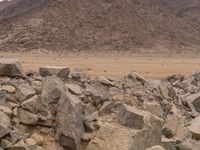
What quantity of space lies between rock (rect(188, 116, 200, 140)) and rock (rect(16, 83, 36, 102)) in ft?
10.3

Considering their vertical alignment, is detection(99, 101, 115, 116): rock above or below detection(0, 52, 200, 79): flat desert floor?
above

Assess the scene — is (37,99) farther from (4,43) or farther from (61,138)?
(4,43)

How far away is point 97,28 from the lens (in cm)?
5622

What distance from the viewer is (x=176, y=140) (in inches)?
393

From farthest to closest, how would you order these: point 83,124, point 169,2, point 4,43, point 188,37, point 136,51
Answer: point 169,2 → point 188,37 → point 136,51 → point 4,43 → point 83,124

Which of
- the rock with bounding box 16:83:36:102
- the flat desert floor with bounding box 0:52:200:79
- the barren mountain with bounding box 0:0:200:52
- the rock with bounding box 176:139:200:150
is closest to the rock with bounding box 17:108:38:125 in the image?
the rock with bounding box 16:83:36:102

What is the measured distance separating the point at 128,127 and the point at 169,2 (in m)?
72.8

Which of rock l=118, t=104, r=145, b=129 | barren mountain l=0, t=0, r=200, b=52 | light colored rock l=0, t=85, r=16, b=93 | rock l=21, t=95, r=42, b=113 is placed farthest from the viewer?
barren mountain l=0, t=0, r=200, b=52

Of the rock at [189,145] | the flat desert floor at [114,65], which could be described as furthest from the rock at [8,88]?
the flat desert floor at [114,65]

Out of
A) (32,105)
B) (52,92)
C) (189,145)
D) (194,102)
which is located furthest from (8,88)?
(194,102)

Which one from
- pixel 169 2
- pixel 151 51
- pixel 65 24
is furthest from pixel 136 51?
pixel 169 2

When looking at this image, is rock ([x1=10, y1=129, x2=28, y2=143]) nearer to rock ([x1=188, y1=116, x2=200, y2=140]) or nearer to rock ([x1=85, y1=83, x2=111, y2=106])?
rock ([x1=85, y1=83, x2=111, y2=106])

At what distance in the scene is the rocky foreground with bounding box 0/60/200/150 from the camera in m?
8.73

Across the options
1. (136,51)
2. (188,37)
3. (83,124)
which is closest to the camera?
(83,124)
